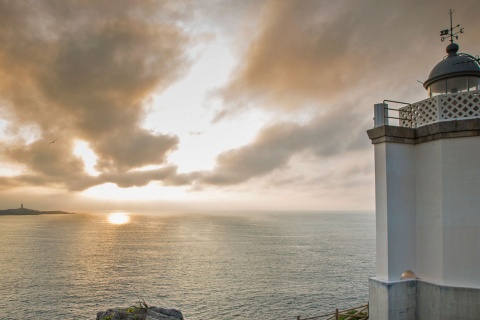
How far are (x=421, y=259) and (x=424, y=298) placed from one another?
4.05 feet

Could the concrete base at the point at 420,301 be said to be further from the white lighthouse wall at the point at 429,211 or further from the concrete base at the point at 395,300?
the white lighthouse wall at the point at 429,211

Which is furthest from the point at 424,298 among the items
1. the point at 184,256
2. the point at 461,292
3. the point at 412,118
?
the point at 184,256

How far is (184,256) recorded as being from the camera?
6606 centimetres

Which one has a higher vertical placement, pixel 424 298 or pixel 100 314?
pixel 424 298

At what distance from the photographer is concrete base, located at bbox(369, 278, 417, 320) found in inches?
433

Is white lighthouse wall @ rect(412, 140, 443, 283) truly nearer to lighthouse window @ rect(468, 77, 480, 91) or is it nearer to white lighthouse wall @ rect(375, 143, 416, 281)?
white lighthouse wall @ rect(375, 143, 416, 281)

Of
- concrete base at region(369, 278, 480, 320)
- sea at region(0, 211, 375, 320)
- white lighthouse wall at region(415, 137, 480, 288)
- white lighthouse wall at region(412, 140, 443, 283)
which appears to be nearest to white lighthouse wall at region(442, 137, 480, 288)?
white lighthouse wall at region(415, 137, 480, 288)

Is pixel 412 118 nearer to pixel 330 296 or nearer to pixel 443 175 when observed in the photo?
pixel 443 175

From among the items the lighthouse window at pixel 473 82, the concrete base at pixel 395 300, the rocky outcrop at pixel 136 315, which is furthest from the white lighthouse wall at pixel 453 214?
the rocky outcrop at pixel 136 315

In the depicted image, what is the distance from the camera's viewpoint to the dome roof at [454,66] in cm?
1209

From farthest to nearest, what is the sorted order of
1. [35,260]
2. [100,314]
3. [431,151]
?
[35,260] → [100,314] → [431,151]

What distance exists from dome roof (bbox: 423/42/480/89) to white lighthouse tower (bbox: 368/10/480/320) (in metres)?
0.04

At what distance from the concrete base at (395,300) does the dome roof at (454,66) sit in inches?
296

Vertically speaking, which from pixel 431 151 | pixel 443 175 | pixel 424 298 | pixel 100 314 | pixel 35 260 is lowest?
pixel 35 260
